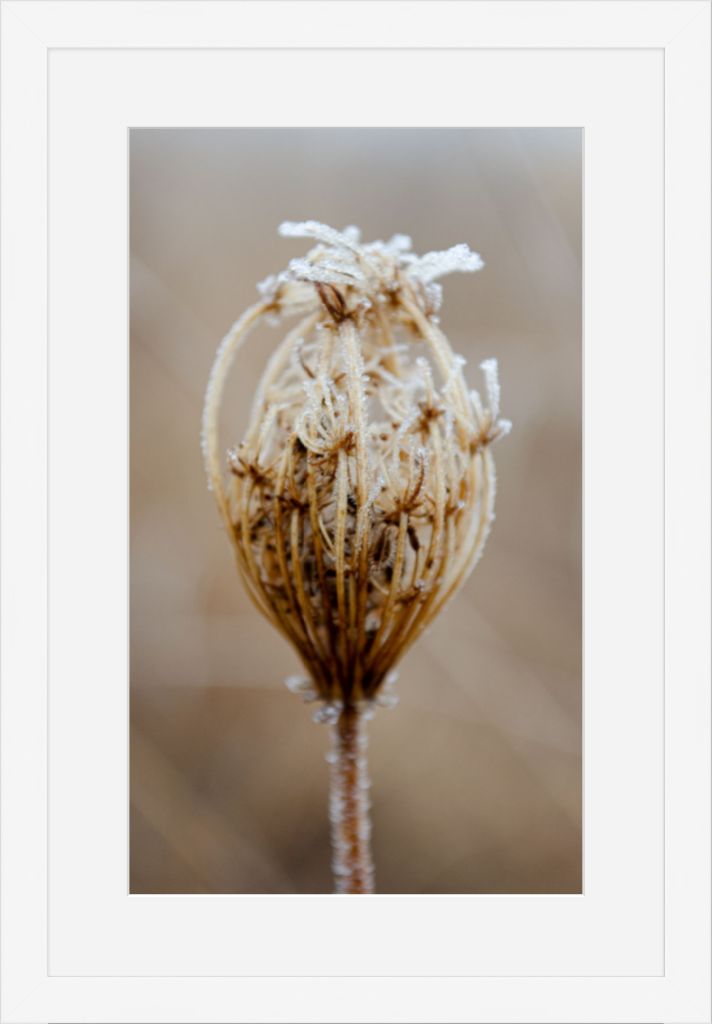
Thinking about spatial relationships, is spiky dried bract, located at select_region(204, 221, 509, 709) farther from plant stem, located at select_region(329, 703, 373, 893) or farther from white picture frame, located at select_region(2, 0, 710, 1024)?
white picture frame, located at select_region(2, 0, 710, 1024)

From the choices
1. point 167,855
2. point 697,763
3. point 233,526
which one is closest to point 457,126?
point 233,526

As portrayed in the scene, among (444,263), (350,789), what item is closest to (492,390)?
(444,263)

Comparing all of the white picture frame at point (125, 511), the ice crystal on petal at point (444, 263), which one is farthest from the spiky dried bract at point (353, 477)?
the white picture frame at point (125, 511)

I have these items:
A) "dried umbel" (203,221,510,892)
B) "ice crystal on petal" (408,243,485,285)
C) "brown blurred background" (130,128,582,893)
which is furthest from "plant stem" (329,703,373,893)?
"brown blurred background" (130,128,582,893)

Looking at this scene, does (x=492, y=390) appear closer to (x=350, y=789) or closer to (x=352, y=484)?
(x=352, y=484)

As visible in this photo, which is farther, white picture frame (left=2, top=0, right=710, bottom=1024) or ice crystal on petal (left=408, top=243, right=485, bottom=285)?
white picture frame (left=2, top=0, right=710, bottom=1024)

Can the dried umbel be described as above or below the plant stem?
above
